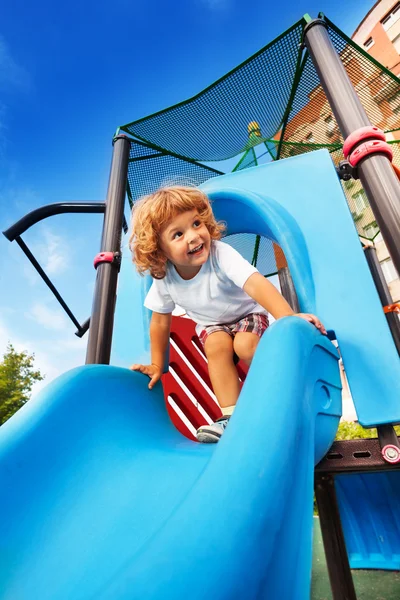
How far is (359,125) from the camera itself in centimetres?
142

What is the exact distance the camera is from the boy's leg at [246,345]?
4.33 ft

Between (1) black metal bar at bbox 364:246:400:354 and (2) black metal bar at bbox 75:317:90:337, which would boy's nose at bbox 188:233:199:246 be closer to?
(2) black metal bar at bbox 75:317:90:337

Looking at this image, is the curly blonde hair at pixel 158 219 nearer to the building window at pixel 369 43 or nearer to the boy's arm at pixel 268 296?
the boy's arm at pixel 268 296

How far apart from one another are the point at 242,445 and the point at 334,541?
52.7 inches

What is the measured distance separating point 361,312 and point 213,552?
1012 millimetres

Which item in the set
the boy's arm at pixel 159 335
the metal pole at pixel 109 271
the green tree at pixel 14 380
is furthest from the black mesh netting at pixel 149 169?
the green tree at pixel 14 380

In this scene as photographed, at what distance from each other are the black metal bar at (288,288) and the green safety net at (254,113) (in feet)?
4.03

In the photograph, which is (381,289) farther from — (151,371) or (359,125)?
(151,371)

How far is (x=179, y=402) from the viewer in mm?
2227

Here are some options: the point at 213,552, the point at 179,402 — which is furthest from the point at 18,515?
the point at 179,402

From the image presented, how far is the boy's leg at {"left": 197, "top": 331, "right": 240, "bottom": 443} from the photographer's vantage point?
51.6 inches

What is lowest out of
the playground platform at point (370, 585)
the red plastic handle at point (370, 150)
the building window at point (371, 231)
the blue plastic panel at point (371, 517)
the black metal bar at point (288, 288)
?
the playground platform at point (370, 585)

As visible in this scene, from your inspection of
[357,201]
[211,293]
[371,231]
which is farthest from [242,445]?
[357,201]

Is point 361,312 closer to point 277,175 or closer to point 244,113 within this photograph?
point 277,175
